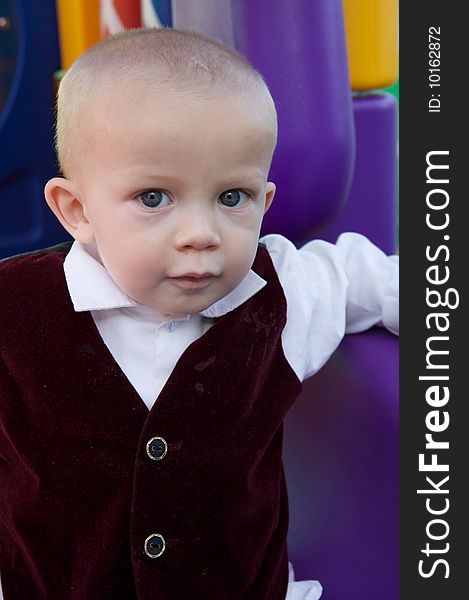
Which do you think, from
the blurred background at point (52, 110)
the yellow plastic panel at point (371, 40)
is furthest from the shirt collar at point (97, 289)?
the yellow plastic panel at point (371, 40)

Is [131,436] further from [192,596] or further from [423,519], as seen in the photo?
[423,519]

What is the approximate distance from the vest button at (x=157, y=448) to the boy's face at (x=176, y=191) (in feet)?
0.39

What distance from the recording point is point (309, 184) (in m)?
1.16

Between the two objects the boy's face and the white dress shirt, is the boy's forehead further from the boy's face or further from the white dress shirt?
the white dress shirt

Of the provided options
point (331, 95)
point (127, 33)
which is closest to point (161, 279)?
point (127, 33)

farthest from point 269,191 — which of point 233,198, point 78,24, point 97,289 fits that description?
point 78,24

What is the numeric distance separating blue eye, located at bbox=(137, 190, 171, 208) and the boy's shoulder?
0.15 meters

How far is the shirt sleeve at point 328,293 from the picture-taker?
981 mm

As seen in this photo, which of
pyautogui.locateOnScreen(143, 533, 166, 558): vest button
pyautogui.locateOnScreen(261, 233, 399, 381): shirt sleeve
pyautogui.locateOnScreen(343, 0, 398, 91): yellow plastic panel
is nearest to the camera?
pyautogui.locateOnScreen(143, 533, 166, 558): vest button

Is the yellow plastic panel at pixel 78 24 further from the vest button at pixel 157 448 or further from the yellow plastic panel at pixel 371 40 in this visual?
the vest button at pixel 157 448

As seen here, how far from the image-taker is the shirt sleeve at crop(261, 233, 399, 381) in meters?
0.98

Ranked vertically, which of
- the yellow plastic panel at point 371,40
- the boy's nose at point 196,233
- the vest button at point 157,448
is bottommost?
the vest button at point 157,448

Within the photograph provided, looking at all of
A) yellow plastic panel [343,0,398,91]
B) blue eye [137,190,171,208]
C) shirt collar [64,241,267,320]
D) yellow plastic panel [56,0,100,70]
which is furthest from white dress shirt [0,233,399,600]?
yellow plastic panel [56,0,100,70]

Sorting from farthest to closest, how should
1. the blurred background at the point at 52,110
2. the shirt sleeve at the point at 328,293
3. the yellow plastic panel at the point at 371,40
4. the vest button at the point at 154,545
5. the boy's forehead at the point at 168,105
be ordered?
the yellow plastic panel at the point at 371,40 < the blurred background at the point at 52,110 < the shirt sleeve at the point at 328,293 < the vest button at the point at 154,545 < the boy's forehead at the point at 168,105
